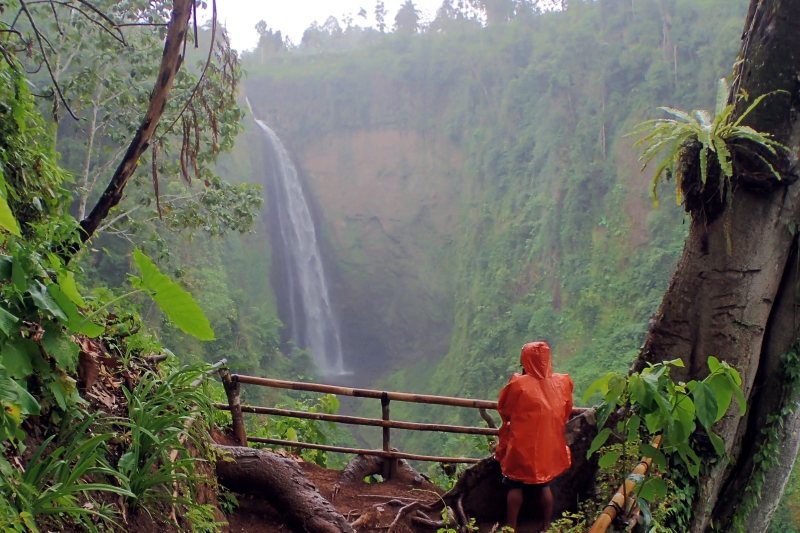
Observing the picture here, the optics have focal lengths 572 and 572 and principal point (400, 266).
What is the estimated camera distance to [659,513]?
2459 millimetres

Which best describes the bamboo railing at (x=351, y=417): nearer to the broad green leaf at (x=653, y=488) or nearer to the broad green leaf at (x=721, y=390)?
the broad green leaf at (x=653, y=488)

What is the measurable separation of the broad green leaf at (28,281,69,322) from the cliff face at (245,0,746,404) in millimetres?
15371

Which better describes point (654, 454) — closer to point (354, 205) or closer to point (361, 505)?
point (361, 505)

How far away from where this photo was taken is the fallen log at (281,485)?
9.18 feet

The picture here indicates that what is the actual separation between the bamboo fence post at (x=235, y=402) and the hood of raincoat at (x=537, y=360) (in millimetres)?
1944

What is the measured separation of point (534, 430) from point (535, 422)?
0.13 feet

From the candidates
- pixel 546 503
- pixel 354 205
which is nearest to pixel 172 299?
pixel 546 503

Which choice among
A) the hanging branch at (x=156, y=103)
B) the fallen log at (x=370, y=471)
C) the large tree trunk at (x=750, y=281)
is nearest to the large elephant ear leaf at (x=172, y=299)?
the hanging branch at (x=156, y=103)

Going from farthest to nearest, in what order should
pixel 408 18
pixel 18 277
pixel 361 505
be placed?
pixel 408 18 → pixel 361 505 → pixel 18 277

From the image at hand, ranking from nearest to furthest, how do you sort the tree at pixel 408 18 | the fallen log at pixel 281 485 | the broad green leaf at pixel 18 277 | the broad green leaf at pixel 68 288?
the broad green leaf at pixel 18 277 < the broad green leaf at pixel 68 288 < the fallen log at pixel 281 485 < the tree at pixel 408 18

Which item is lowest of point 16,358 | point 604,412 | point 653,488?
point 653,488

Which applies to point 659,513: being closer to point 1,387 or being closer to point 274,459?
point 274,459

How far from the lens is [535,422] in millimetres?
2854

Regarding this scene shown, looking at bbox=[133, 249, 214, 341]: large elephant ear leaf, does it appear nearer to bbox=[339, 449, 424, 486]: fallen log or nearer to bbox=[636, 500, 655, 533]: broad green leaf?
bbox=[636, 500, 655, 533]: broad green leaf
